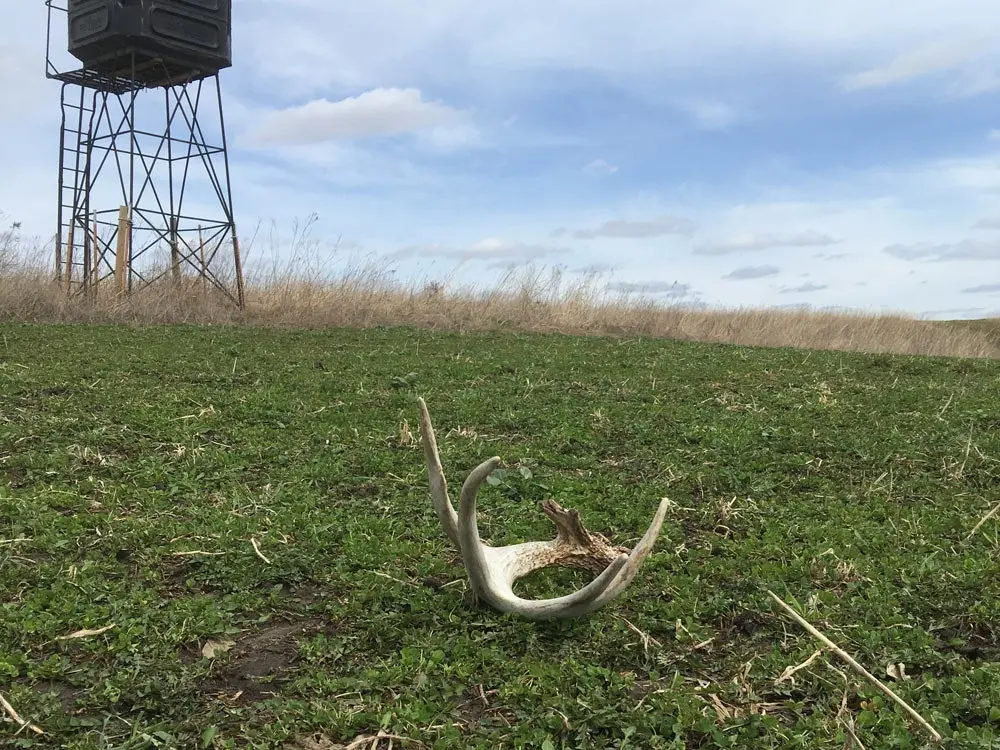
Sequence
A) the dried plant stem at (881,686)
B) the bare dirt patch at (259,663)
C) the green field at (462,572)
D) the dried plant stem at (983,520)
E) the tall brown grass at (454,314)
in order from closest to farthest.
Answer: the dried plant stem at (881,686)
the green field at (462,572)
the bare dirt patch at (259,663)
the dried plant stem at (983,520)
the tall brown grass at (454,314)

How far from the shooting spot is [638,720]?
169 cm

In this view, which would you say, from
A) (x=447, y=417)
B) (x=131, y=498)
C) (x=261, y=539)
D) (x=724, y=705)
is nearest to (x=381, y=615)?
(x=261, y=539)

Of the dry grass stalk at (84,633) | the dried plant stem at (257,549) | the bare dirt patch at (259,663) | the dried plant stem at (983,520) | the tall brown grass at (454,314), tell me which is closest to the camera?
the bare dirt patch at (259,663)

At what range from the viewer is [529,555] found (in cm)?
233

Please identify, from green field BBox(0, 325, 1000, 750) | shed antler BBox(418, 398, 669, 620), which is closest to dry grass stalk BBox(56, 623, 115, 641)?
green field BBox(0, 325, 1000, 750)

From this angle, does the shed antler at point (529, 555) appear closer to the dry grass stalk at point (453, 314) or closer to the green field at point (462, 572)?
the green field at point (462, 572)

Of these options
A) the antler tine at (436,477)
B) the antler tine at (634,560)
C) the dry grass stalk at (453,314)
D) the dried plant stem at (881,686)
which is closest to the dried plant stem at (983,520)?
the dried plant stem at (881,686)

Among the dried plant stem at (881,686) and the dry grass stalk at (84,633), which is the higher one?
the dried plant stem at (881,686)

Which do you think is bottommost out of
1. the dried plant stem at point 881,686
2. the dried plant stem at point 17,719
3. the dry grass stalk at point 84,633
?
the dried plant stem at point 17,719

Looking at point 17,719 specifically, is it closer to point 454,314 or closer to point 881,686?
point 881,686

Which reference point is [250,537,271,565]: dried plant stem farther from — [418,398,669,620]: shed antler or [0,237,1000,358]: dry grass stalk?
[0,237,1000,358]: dry grass stalk

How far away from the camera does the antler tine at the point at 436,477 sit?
1.90 meters

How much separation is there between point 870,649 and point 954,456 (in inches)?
82.0

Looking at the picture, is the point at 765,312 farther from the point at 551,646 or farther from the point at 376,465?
the point at 551,646
